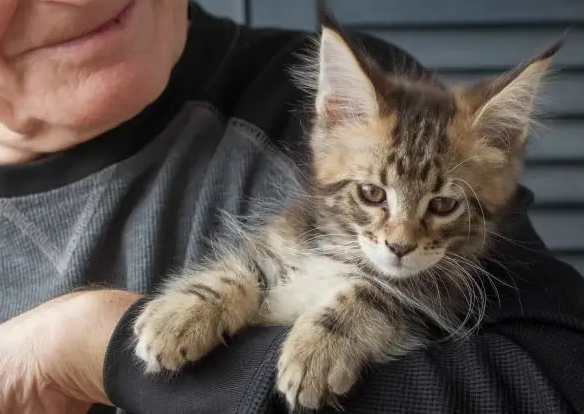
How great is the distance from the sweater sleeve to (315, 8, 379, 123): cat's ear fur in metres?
0.37

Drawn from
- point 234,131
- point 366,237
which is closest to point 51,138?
point 234,131

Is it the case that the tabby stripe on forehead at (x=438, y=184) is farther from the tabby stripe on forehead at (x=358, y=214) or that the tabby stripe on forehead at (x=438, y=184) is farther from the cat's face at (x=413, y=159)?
the tabby stripe on forehead at (x=358, y=214)

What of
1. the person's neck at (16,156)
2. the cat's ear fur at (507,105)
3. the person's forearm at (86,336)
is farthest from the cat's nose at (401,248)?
the person's neck at (16,156)

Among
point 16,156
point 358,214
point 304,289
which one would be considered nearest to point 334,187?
point 358,214

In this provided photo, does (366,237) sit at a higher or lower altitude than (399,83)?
lower

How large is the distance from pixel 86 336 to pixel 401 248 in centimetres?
47

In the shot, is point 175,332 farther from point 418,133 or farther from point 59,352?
point 418,133

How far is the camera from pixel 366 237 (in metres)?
1.19

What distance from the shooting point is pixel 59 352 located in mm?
1125

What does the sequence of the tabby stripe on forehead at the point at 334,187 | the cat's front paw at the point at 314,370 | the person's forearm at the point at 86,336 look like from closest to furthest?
the cat's front paw at the point at 314,370, the person's forearm at the point at 86,336, the tabby stripe on forehead at the point at 334,187

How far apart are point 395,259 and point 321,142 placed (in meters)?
0.25

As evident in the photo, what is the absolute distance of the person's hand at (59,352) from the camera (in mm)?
1118

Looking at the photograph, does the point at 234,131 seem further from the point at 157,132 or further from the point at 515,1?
the point at 515,1

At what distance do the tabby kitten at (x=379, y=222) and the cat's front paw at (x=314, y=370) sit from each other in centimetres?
3
